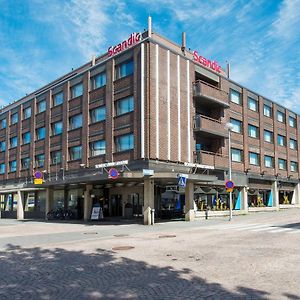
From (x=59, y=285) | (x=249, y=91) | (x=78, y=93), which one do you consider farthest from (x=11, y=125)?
(x=59, y=285)

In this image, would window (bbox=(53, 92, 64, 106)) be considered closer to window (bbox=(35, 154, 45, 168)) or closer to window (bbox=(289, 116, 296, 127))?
window (bbox=(35, 154, 45, 168))

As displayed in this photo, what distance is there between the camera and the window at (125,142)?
2971 cm

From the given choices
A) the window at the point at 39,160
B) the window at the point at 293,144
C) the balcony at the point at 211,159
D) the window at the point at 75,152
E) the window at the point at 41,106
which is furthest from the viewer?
the window at the point at 293,144

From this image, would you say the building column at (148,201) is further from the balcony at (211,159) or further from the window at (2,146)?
the window at (2,146)

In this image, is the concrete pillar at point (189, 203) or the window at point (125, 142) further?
the concrete pillar at point (189, 203)

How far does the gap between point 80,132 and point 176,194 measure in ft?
32.9

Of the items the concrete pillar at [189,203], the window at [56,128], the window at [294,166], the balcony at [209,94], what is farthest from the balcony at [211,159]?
the window at [294,166]

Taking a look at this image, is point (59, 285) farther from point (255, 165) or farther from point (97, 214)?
point (255, 165)

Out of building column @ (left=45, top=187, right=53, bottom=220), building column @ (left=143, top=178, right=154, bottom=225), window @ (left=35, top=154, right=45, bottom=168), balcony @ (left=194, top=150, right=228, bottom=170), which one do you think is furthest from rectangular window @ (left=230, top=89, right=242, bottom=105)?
building column @ (left=45, top=187, right=53, bottom=220)

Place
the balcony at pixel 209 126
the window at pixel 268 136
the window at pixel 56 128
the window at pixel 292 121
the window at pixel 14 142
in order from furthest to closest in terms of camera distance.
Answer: the window at pixel 292 121, the window at pixel 14 142, the window at pixel 268 136, the window at pixel 56 128, the balcony at pixel 209 126

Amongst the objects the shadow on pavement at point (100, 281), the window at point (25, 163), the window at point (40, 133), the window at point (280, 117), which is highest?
the window at point (280, 117)

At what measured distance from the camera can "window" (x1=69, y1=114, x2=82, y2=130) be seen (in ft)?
118

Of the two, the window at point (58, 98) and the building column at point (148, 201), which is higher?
the window at point (58, 98)

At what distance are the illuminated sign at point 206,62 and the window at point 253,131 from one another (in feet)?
26.6
